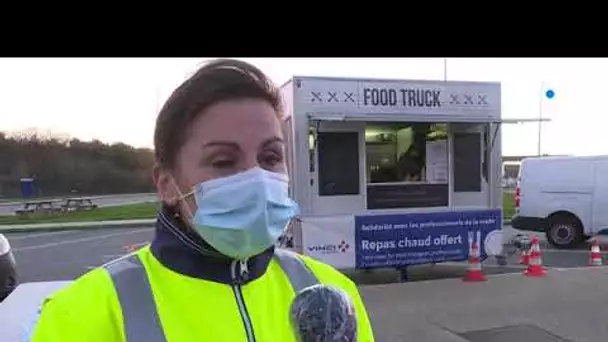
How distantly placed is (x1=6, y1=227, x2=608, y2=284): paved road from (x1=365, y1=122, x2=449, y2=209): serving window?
135 cm

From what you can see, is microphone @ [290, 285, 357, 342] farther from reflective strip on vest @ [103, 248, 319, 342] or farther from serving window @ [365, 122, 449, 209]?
serving window @ [365, 122, 449, 209]

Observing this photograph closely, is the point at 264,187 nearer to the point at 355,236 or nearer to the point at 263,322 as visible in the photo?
the point at 263,322

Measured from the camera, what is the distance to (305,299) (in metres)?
1.19

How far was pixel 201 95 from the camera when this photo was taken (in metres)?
1.39

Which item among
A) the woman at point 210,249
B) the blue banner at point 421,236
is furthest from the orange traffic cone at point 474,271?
the woman at point 210,249

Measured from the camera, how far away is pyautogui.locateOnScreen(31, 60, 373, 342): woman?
1.25 m

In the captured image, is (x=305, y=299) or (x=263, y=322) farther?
(x=263, y=322)

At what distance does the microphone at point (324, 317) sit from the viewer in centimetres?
114

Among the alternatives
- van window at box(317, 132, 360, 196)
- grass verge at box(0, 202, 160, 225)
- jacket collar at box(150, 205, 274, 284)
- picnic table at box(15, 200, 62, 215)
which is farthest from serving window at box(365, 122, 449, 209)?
picnic table at box(15, 200, 62, 215)

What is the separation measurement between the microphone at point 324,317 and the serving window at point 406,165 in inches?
311

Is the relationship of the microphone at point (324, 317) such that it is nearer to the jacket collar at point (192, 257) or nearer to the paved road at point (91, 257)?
the jacket collar at point (192, 257)

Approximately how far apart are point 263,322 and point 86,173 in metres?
45.3

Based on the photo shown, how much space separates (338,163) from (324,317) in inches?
307
